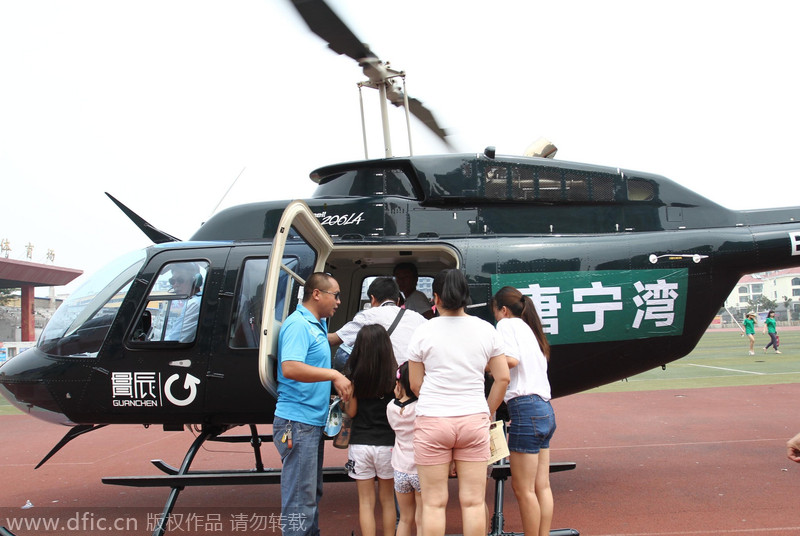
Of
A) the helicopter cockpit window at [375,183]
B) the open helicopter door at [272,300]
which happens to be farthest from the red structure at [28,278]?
the open helicopter door at [272,300]

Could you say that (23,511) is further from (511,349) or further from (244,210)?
(511,349)

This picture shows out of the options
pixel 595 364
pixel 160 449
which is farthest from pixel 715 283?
pixel 160 449

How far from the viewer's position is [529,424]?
3.77 metres

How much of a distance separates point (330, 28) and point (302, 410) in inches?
102

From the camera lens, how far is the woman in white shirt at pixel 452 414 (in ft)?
10.6

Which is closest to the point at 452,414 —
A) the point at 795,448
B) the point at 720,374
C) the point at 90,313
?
the point at 795,448

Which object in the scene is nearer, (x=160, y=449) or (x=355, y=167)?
(x=355, y=167)

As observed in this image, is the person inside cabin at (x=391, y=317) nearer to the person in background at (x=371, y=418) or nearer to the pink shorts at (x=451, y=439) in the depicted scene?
the person in background at (x=371, y=418)

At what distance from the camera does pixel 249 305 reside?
16.6 ft

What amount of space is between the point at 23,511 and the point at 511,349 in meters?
5.07

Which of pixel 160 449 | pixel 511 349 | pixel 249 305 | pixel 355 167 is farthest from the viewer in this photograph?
pixel 160 449

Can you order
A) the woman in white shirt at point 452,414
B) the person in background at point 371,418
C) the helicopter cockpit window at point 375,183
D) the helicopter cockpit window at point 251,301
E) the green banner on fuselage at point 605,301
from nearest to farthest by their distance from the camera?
the woman in white shirt at point 452,414, the person in background at point 371,418, the helicopter cockpit window at point 251,301, the green banner on fuselage at point 605,301, the helicopter cockpit window at point 375,183

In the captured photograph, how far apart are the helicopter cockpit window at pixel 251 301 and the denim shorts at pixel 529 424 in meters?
1.96

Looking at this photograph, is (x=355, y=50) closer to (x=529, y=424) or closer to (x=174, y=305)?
(x=174, y=305)
